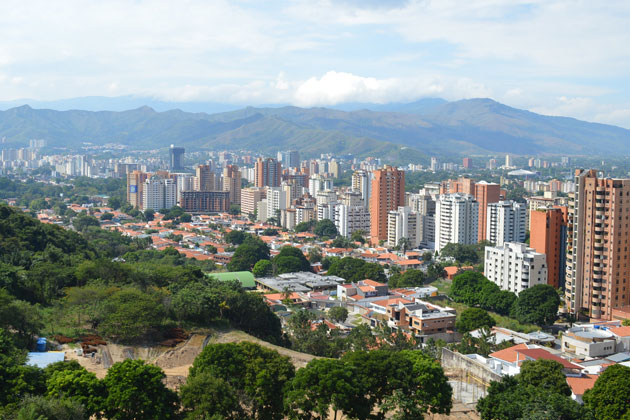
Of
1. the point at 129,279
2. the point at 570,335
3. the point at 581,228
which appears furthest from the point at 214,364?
the point at 581,228

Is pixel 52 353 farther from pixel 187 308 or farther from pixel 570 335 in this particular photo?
pixel 570 335

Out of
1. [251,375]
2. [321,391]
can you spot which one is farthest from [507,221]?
[321,391]

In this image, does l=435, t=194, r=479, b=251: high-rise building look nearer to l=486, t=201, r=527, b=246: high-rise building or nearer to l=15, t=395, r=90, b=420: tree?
l=486, t=201, r=527, b=246: high-rise building

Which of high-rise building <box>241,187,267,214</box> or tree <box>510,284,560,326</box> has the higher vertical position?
high-rise building <box>241,187,267,214</box>

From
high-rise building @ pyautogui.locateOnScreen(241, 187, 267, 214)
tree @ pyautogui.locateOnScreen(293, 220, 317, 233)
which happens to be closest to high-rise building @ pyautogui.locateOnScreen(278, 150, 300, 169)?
high-rise building @ pyautogui.locateOnScreen(241, 187, 267, 214)

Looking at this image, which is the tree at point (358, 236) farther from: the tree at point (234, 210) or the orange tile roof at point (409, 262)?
the tree at point (234, 210)

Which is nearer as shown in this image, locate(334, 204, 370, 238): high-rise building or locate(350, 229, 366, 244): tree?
locate(350, 229, 366, 244): tree

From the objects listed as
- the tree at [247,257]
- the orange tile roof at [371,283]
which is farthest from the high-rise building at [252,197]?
the orange tile roof at [371,283]
